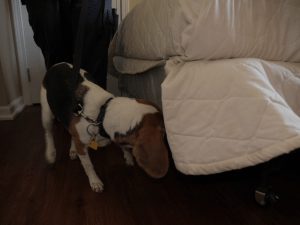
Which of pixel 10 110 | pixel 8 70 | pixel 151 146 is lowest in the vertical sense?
pixel 10 110

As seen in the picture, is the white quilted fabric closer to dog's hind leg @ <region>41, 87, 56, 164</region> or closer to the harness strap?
the harness strap

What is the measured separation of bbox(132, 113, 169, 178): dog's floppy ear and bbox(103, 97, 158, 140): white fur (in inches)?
1.8

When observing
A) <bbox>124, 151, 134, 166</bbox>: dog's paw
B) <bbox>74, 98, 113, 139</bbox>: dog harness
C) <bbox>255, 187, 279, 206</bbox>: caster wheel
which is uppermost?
<bbox>74, 98, 113, 139</bbox>: dog harness

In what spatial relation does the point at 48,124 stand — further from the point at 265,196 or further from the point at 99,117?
the point at 265,196

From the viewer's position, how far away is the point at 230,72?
800 mm

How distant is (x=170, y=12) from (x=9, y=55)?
1631 mm

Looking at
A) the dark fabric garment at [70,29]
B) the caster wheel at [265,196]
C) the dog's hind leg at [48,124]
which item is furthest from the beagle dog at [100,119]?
the caster wheel at [265,196]

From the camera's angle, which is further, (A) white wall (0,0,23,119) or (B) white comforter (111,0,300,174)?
(A) white wall (0,0,23,119)

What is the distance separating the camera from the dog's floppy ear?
34.5 inches

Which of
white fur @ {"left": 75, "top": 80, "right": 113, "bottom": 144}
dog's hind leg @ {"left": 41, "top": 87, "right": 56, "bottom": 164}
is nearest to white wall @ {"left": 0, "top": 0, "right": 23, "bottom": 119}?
dog's hind leg @ {"left": 41, "top": 87, "right": 56, "bottom": 164}

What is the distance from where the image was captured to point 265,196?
0.98 metres

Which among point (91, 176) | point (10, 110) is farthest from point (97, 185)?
point (10, 110)

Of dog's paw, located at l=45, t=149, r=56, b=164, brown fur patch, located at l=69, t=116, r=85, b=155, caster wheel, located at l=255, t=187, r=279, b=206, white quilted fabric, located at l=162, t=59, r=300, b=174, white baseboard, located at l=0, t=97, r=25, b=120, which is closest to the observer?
white quilted fabric, located at l=162, t=59, r=300, b=174

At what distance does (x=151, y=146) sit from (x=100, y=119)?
252mm
